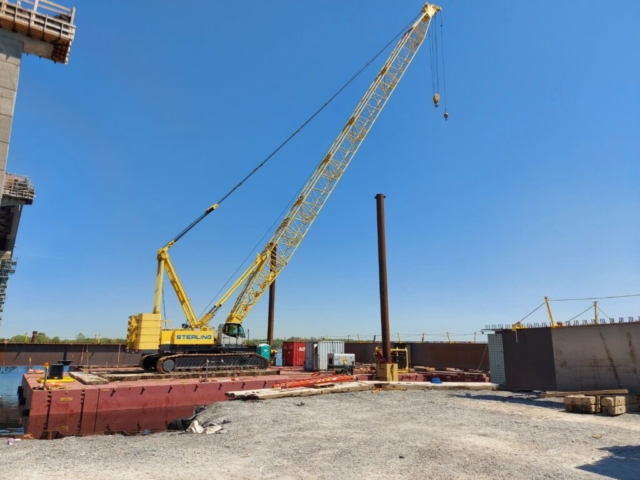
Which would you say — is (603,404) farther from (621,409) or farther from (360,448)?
(360,448)

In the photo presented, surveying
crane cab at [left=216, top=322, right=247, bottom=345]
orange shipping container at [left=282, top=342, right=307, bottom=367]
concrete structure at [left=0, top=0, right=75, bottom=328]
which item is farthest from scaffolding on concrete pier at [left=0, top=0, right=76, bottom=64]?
orange shipping container at [left=282, top=342, right=307, bottom=367]

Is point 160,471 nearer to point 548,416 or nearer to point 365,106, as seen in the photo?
point 548,416

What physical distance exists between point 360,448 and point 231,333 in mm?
21113

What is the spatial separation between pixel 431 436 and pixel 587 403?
782 centimetres

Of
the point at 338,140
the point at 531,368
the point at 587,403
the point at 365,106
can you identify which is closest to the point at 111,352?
the point at 338,140

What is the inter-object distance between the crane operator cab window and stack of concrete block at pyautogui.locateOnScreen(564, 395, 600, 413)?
21.0 meters

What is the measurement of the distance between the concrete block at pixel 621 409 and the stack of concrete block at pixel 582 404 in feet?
1.13

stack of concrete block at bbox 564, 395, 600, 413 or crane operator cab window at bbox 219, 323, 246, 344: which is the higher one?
crane operator cab window at bbox 219, 323, 246, 344

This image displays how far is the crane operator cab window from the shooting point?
2931 cm

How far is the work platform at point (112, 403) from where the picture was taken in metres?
17.2

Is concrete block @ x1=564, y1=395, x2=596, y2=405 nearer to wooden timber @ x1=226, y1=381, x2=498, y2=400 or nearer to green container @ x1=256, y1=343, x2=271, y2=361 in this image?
wooden timber @ x1=226, y1=381, x2=498, y2=400

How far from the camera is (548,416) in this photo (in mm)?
14539

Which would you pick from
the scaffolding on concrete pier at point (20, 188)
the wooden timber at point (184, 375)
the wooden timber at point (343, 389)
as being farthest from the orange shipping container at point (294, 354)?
the scaffolding on concrete pier at point (20, 188)

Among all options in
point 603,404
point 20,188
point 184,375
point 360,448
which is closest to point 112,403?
point 184,375
